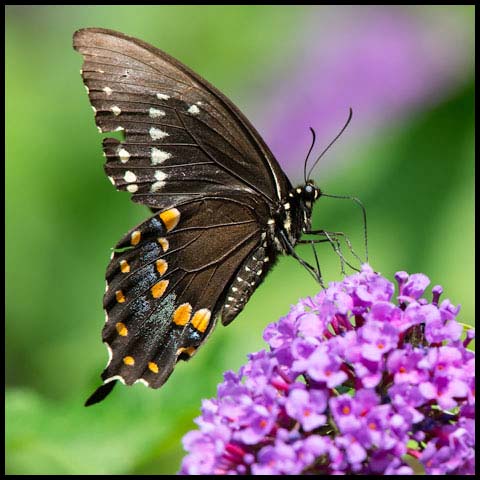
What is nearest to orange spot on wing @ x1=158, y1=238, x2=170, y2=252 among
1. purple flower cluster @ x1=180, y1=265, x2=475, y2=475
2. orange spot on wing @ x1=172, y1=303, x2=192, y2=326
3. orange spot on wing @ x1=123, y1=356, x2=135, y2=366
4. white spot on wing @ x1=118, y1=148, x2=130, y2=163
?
orange spot on wing @ x1=172, y1=303, x2=192, y2=326

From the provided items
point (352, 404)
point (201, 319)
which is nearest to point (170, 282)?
point (201, 319)

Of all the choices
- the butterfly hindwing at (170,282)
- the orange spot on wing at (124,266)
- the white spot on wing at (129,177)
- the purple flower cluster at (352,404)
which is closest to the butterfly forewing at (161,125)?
the white spot on wing at (129,177)

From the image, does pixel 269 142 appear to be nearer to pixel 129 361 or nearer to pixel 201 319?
pixel 201 319

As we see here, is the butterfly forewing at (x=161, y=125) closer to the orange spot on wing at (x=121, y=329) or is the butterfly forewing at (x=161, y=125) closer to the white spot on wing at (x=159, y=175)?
the white spot on wing at (x=159, y=175)

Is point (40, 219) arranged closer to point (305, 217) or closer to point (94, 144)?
point (94, 144)

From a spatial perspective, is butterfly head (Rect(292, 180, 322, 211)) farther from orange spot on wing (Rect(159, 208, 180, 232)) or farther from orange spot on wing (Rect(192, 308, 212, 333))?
orange spot on wing (Rect(192, 308, 212, 333))

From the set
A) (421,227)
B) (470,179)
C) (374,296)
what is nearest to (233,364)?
(374,296)
